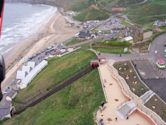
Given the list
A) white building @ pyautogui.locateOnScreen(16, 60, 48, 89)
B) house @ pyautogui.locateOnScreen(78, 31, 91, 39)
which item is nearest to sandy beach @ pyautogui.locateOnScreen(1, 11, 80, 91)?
white building @ pyautogui.locateOnScreen(16, 60, 48, 89)

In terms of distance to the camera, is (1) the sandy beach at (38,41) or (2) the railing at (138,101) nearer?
(2) the railing at (138,101)

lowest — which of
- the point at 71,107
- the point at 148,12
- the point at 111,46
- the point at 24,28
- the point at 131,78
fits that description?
the point at 24,28

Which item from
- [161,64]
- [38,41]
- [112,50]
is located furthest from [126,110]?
[38,41]

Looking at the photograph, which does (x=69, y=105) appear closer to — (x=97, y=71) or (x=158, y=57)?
(x=97, y=71)

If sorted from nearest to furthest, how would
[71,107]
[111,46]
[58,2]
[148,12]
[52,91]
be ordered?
[71,107], [52,91], [111,46], [148,12], [58,2]

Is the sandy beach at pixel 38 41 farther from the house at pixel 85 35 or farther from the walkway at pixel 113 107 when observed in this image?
the walkway at pixel 113 107

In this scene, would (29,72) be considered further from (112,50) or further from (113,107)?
(113,107)

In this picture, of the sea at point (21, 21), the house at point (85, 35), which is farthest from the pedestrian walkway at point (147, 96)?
the sea at point (21, 21)

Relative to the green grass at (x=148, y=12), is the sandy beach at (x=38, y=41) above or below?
below
